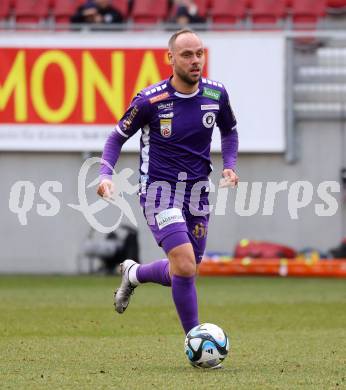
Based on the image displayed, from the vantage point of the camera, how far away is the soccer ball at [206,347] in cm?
735

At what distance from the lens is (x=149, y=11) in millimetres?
19391

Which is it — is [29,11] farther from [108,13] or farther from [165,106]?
[165,106]

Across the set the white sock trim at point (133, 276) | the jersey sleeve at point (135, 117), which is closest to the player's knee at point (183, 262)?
the jersey sleeve at point (135, 117)

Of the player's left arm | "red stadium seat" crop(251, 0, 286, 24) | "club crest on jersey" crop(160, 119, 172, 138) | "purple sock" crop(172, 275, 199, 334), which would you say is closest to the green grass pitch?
"purple sock" crop(172, 275, 199, 334)

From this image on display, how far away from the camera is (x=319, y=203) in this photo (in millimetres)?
18312

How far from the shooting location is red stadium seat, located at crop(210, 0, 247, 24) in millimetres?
19125

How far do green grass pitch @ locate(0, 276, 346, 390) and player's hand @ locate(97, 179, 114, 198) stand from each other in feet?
3.70

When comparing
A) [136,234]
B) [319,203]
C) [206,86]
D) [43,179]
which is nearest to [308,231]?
[319,203]

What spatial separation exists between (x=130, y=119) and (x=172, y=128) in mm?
301

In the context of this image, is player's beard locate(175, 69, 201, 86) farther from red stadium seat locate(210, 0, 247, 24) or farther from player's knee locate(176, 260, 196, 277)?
red stadium seat locate(210, 0, 247, 24)

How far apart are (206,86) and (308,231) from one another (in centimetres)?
1065

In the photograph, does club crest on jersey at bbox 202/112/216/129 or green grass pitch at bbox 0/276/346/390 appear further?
club crest on jersey at bbox 202/112/216/129

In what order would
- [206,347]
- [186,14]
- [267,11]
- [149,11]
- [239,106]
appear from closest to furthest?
[206,347], [239,106], [186,14], [267,11], [149,11]

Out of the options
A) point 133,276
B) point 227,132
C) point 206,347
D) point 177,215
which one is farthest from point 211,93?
point 206,347
